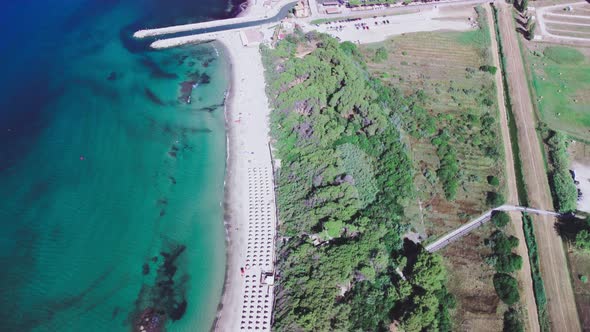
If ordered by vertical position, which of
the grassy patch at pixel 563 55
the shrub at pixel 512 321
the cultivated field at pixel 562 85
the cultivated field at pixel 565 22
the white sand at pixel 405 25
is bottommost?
the shrub at pixel 512 321

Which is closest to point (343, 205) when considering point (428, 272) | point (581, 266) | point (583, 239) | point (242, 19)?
point (428, 272)

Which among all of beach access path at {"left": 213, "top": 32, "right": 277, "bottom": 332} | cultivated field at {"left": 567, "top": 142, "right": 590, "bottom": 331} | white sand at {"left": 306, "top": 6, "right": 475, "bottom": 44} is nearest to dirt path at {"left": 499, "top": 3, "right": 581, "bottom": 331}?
cultivated field at {"left": 567, "top": 142, "right": 590, "bottom": 331}

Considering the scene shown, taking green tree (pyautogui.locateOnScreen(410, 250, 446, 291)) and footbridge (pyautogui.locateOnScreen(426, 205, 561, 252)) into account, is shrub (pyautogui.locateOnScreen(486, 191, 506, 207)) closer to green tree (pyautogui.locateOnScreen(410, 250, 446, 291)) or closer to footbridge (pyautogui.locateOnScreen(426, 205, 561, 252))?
footbridge (pyautogui.locateOnScreen(426, 205, 561, 252))

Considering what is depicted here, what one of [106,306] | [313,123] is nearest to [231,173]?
[313,123]

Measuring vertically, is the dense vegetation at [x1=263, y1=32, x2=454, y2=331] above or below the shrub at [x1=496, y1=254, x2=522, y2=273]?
above

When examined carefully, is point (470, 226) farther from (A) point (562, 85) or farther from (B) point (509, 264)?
(A) point (562, 85)

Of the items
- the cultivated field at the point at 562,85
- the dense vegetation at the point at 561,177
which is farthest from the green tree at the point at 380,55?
the dense vegetation at the point at 561,177

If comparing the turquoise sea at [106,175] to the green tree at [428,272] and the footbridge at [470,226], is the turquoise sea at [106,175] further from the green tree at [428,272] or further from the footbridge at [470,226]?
the footbridge at [470,226]
